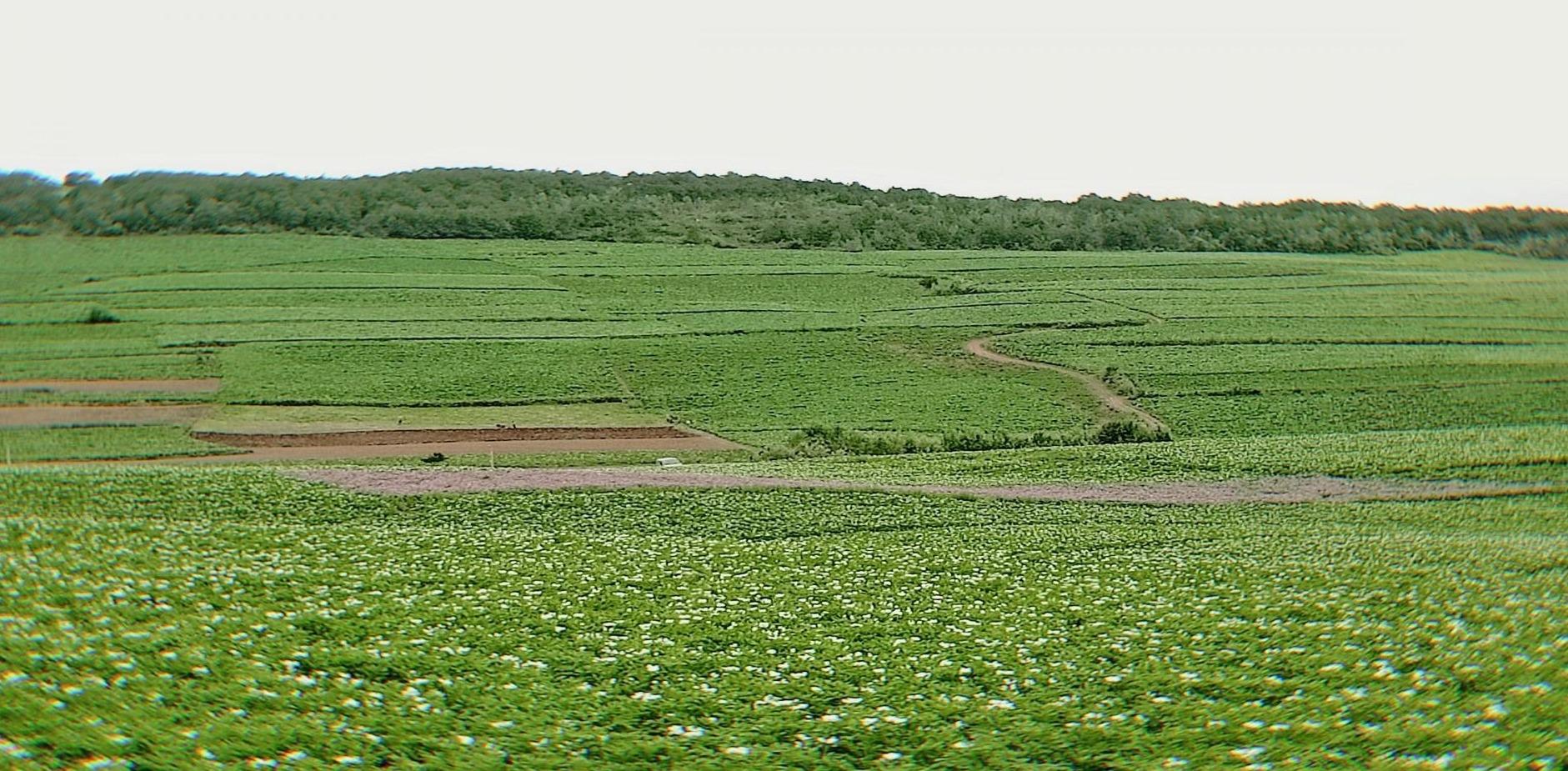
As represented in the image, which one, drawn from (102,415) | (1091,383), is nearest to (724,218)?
(1091,383)

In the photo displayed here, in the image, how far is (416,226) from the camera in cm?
12038

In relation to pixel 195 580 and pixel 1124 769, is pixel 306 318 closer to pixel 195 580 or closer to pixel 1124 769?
pixel 195 580

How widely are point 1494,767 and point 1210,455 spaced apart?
121 feet

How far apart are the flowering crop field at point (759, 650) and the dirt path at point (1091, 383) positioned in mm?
33190

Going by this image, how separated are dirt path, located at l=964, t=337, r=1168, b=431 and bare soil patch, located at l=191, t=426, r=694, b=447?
23.1m

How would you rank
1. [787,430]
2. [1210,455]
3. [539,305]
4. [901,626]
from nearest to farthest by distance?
[901,626] → [1210,455] → [787,430] → [539,305]

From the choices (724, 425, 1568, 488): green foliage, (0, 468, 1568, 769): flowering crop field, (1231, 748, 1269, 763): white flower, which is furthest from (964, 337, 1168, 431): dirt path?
(1231, 748, 1269, 763): white flower

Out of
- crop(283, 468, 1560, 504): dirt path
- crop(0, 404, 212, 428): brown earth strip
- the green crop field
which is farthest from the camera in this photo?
crop(0, 404, 212, 428): brown earth strip

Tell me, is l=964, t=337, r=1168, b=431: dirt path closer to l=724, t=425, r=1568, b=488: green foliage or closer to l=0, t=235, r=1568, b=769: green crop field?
l=0, t=235, r=1568, b=769: green crop field

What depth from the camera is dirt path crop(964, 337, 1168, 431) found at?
6172 cm

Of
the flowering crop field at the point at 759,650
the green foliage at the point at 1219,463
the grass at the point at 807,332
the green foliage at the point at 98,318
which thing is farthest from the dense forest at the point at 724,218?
the flowering crop field at the point at 759,650

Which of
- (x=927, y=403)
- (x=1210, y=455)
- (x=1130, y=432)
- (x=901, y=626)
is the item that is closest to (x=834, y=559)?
(x=901, y=626)

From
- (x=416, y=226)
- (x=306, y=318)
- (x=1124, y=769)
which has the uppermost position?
(x=416, y=226)

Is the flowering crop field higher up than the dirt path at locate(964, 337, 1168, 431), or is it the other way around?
the dirt path at locate(964, 337, 1168, 431)
